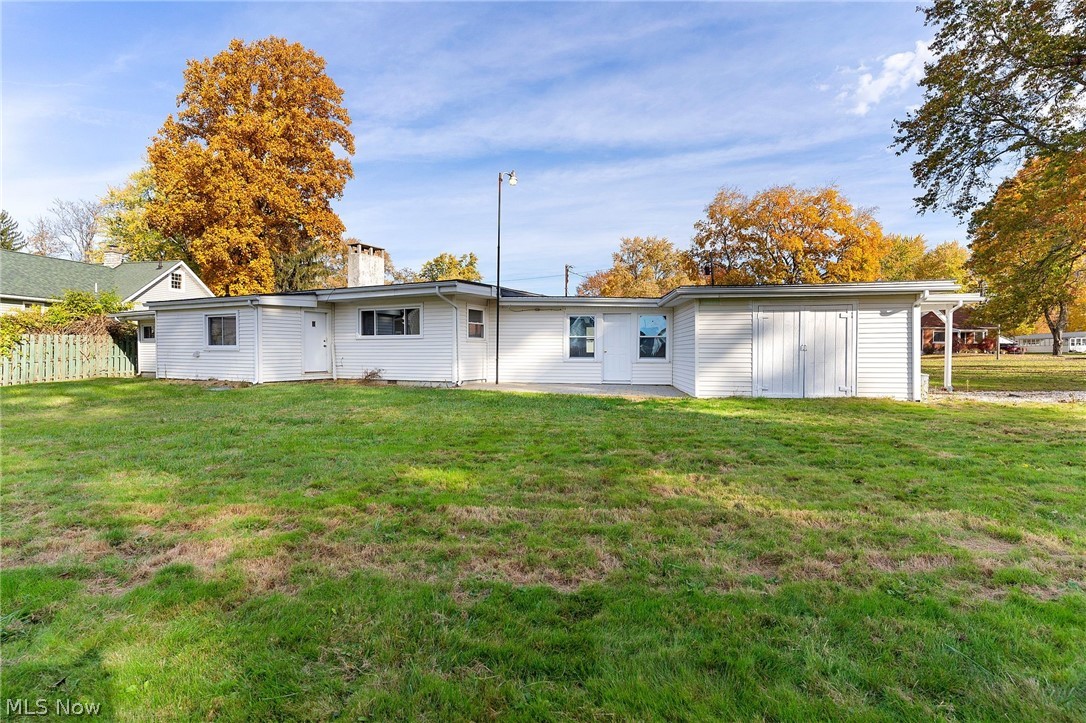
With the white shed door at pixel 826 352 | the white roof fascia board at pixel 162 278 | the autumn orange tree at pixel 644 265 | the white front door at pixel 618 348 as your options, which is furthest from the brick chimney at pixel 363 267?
the autumn orange tree at pixel 644 265

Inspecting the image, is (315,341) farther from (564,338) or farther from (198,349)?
(564,338)

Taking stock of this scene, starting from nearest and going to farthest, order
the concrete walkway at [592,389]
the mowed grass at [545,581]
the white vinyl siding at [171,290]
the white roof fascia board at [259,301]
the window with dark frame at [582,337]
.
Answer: the mowed grass at [545,581] < the concrete walkway at [592,389] < the white roof fascia board at [259,301] < the window with dark frame at [582,337] < the white vinyl siding at [171,290]

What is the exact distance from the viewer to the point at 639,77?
14.2m

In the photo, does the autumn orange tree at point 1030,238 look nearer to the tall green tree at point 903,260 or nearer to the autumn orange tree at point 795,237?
the autumn orange tree at point 795,237

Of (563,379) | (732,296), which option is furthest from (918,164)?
(563,379)

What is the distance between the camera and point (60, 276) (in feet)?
70.1

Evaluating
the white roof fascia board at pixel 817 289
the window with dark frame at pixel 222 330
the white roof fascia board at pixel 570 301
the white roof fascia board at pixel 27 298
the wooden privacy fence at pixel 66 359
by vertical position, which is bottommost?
the wooden privacy fence at pixel 66 359

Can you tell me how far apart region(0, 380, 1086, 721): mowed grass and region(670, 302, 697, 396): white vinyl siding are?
5622 mm

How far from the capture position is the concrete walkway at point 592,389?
11.3m

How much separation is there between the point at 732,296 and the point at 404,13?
379 inches

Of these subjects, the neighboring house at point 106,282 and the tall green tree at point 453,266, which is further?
the tall green tree at point 453,266

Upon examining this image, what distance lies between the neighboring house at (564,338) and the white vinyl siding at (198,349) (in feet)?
0.13

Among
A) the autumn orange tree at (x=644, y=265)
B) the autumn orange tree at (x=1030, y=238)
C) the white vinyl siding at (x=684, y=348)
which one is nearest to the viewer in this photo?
the white vinyl siding at (x=684, y=348)

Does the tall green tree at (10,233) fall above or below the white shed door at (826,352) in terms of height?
above
